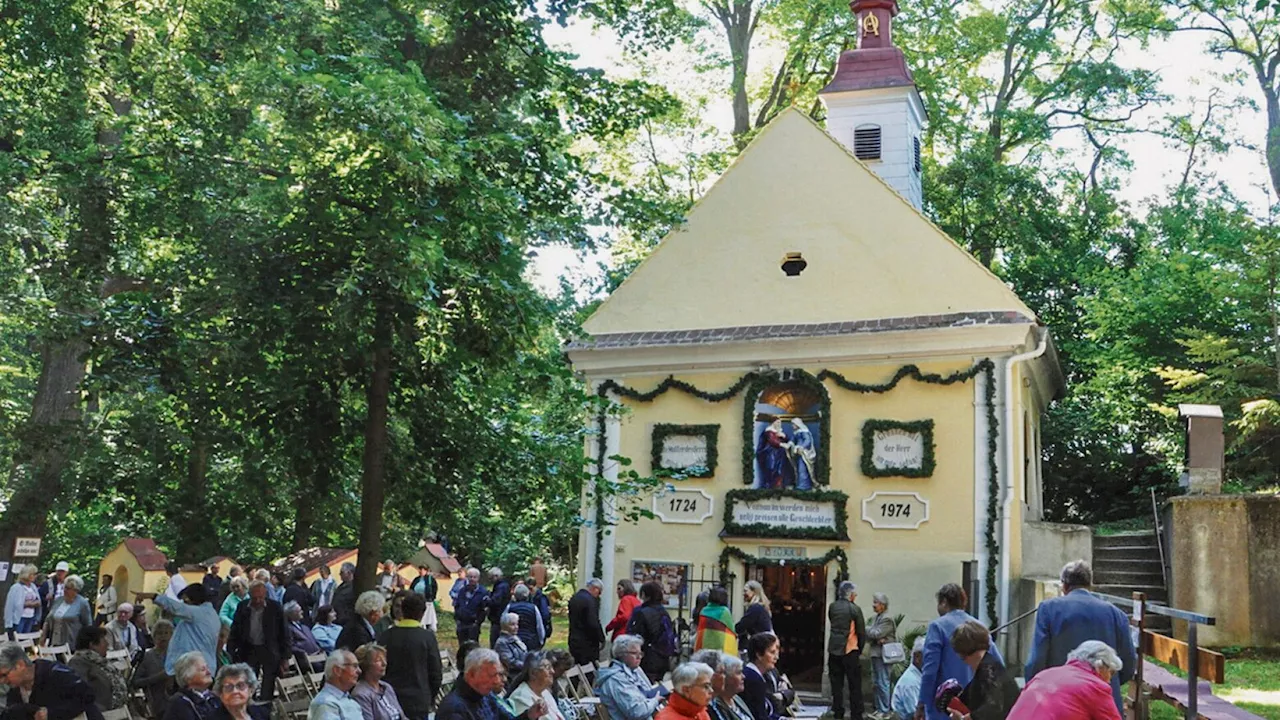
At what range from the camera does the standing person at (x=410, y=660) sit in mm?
8891

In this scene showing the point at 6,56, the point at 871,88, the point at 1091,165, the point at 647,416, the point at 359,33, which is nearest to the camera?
the point at 359,33

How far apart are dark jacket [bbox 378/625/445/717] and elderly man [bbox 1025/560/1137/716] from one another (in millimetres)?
4297

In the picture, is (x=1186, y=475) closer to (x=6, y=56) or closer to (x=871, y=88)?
(x=871, y=88)

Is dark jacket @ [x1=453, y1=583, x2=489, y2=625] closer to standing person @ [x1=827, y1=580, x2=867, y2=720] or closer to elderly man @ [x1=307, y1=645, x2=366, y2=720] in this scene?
standing person @ [x1=827, y1=580, x2=867, y2=720]

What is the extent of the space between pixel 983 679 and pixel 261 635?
24.8 ft

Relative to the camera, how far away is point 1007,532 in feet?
55.2

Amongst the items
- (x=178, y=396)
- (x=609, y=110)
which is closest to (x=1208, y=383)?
(x=609, y=110)

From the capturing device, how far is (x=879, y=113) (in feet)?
78.2

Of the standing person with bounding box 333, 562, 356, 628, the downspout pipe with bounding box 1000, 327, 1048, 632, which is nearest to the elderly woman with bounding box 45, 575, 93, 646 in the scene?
the standing person with bounding box 333, 562, 356, 628

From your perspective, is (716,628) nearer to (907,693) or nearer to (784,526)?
(907,693)

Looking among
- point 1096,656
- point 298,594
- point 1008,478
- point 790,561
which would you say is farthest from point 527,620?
point 1008,478

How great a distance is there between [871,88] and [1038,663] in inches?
692

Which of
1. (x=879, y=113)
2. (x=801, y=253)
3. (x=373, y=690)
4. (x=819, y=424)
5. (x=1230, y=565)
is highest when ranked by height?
(x=879, y=113)

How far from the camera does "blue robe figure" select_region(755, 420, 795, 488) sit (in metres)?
18.5
